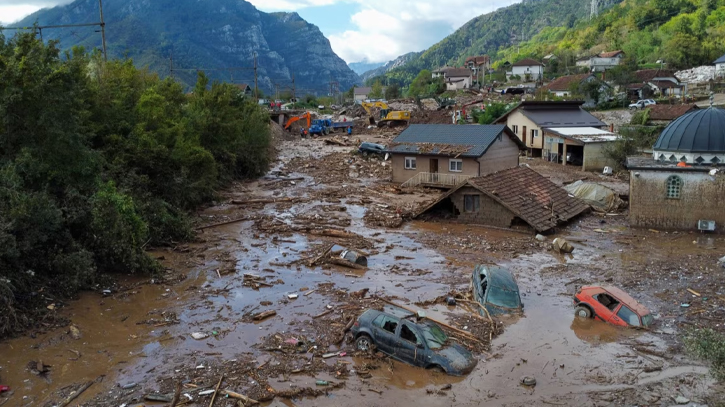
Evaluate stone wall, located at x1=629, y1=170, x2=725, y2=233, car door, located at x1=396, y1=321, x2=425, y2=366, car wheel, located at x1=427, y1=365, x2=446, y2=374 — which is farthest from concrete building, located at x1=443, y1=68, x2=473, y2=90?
car wheel, located at x1=427, y1=365, x2=446, y2=374

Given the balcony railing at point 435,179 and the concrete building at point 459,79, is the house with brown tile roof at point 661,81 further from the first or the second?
the balcony railing at point 435,179

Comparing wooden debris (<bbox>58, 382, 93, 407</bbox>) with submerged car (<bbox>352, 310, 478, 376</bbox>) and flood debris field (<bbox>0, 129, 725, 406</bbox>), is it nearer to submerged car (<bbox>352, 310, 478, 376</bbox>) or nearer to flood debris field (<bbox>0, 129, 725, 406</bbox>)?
flood debris field (<bbox>0, 129, 725, 406</bbox>)

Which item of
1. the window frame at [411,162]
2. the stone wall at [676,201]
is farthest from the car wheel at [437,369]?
the window frame at [411,162]

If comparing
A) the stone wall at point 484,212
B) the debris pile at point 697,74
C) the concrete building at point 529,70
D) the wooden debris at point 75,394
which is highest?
the concrete building at point 529,70

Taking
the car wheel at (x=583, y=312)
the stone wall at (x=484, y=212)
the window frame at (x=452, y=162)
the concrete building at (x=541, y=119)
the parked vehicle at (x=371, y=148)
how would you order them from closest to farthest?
the car wheel at (x=583, y=312), the stone wall at (x=484, y=212), the window frame at (x=452, y=162), the concrete building at (x=541, y=119), the parked vehicle at (x=371, y=148)

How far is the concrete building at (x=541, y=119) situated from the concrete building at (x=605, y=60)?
5159 cm

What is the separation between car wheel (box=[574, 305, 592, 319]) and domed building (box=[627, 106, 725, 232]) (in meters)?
10.5

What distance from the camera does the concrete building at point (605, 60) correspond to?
313 ft

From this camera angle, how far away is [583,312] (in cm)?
1608

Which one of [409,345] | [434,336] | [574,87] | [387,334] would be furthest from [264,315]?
[574,87]

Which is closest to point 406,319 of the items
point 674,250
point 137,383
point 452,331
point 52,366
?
point 452,331

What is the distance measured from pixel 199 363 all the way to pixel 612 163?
34.6 meters

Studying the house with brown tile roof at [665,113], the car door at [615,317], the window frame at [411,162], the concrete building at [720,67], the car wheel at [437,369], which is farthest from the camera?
the concrete building at [720,67]

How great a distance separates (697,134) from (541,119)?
23.6m
